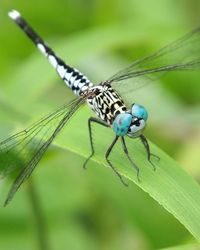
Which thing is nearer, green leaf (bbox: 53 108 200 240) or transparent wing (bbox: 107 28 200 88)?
green leaf (bbox: 53 108 200 240)

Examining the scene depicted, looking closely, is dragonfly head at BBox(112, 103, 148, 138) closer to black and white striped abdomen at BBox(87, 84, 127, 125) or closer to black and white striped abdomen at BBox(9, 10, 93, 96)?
black and white striped abdomen at BBox(87, 84, 127, 125)

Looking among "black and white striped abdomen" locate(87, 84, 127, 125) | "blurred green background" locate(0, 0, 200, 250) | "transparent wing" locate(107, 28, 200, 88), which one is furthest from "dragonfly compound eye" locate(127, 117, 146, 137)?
"transparent wing" locate(107, 28, 200, 88)

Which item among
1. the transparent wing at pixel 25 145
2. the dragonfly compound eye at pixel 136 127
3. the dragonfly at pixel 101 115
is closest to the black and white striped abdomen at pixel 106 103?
the dragonfly at pixel 101 115

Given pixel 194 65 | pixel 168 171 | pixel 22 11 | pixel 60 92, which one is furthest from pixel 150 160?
pixel 22 11

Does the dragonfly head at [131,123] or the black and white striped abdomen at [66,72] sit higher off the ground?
the black and white striped abdomen at [66,72]

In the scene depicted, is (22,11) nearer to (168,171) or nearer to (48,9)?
(48,9)

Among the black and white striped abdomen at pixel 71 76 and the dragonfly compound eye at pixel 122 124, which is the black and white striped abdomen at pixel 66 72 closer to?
the black and white striped abdomen at pixel 71 76

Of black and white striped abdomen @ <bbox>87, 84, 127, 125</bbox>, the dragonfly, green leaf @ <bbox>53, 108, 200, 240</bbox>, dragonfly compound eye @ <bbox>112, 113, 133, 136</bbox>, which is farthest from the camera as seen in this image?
black and white striped abdomen @ <bbox>87, 84, 127, 125</bbox>
